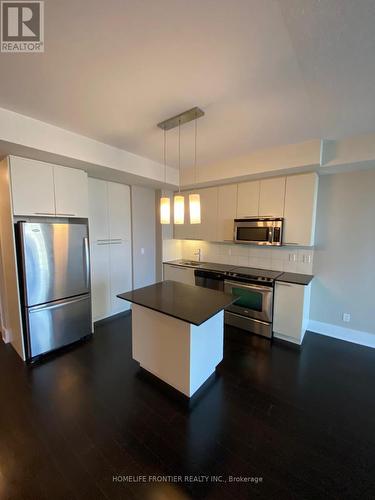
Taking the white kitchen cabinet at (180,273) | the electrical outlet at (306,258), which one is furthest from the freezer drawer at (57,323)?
the electrical outlet at (306,258)

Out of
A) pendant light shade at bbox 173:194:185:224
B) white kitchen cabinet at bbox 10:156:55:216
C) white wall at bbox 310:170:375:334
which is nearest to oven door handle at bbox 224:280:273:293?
white wall at bbox 310:170:375:334

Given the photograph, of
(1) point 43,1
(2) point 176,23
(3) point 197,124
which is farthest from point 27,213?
(2) point 176,23

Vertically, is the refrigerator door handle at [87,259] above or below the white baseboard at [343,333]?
above

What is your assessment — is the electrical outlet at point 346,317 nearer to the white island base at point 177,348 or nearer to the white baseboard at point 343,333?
the white baseboard at point 343,333

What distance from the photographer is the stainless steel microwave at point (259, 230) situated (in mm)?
3119

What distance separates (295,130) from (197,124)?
111 cm

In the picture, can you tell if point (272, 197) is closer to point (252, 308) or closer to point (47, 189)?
point (252, 308)

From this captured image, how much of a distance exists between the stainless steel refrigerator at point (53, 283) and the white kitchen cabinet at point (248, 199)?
7.90 feet

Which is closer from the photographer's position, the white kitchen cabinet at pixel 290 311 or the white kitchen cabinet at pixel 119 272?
the white kitchen cabinet at pixel 290 311

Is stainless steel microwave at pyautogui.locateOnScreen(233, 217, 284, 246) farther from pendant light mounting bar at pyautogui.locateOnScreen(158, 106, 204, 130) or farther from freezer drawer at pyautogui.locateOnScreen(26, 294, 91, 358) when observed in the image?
freezer drawer at pyautogui.locateOnScreen(26, 294, 91, 358)

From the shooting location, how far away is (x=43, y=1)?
3.40ft

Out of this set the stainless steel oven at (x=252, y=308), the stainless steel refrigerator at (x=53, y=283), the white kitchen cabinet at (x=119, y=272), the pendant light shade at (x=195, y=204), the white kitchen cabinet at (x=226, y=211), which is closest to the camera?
the pendant light shade at (x=195, y=204)

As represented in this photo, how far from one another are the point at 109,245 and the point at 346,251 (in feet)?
12.1

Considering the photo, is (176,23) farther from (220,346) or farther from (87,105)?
(220,346)
